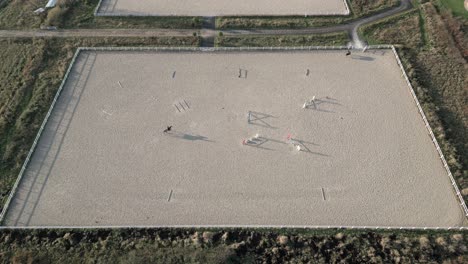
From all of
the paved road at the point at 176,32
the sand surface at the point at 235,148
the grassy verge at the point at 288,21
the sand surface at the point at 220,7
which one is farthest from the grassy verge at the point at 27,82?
the sand surface at the point at 220,7

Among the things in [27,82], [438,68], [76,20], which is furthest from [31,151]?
[438,68]

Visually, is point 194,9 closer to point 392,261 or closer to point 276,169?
point 276,169

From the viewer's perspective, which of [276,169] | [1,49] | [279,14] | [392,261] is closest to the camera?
[392,261]

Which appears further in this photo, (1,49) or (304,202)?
(1,49)

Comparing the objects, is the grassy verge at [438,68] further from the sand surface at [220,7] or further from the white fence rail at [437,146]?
the sand surface at [220,7]

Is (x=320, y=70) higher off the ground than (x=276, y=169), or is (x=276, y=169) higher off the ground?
(x=320, y=70)

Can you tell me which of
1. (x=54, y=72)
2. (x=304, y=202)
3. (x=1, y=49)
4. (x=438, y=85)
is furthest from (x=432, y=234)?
(x=1, y=49)

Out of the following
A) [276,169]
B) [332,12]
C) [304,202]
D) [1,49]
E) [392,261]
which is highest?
[332,12]
